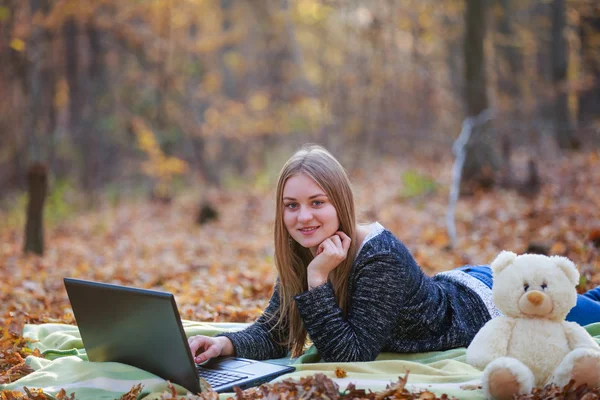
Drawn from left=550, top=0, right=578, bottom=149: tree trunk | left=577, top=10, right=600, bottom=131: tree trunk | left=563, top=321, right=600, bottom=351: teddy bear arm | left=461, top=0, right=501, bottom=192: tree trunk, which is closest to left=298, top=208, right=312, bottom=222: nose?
left=563, top=321, right=600, bottom=351: teddy bear arm

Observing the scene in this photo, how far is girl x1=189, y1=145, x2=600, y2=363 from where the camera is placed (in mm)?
3125

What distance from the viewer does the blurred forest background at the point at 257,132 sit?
8148mm

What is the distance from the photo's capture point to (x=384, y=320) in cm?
313

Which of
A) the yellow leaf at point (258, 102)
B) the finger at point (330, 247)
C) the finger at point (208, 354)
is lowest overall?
the finger at point (208, 354)

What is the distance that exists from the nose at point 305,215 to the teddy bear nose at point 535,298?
109 cm

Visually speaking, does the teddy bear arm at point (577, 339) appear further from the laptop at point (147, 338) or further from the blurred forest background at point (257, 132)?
the blurred forest background at point (257, 132)

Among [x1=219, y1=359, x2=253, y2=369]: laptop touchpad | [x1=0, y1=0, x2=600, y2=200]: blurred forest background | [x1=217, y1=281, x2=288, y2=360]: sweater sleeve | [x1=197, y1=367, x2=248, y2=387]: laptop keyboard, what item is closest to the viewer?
[x1=197, y1=367, x2=248, y2=387]: laptop keyboard

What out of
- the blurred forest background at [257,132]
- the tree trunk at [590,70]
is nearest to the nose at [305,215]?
the blurred forest background at [257,132]

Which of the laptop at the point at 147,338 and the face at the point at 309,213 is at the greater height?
the face at the point at 309,213

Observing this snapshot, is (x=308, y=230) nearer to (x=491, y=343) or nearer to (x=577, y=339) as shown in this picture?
(x=491, y=343)

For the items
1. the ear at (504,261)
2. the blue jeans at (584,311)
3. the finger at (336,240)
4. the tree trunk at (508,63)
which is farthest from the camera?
the tree trunk at (508,63)

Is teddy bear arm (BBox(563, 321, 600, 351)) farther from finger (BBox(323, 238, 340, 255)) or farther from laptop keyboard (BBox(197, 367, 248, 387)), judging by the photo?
laptop keyboard (BBox(197, 367, 248, 387))

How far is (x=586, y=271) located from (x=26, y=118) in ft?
24.5

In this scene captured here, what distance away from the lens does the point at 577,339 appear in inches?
106
